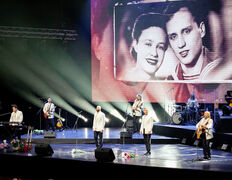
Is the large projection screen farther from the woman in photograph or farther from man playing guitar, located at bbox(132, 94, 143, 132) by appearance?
man playing guitar, located at bbox(132, 94, 143, 132)

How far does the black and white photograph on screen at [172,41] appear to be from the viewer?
14.0 m

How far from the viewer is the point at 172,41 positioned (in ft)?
48.0

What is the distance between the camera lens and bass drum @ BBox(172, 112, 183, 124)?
14038 mm

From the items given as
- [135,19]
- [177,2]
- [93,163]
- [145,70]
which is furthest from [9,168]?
[177,2]

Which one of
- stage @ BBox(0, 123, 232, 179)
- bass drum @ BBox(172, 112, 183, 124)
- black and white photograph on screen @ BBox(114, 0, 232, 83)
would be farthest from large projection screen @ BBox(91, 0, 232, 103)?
stage @ BBox(0, 123, 232, 179)

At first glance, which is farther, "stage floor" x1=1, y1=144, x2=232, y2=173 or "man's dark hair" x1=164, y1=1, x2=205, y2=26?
"man's dark hair" x1=164, y1=1, x2=205, y2=26

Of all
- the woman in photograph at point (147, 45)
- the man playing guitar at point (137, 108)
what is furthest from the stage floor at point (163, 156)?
the woman in photograph at point (147, 45)

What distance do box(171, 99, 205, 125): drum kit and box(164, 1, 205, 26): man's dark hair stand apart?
3521 millimetres

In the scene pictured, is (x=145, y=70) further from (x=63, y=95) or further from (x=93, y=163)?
(x=93, y=163)

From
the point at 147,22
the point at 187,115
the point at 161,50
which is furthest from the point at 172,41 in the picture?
the point at 187,115

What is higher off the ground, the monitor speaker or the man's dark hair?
the man's dark hair

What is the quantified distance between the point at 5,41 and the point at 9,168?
834 centimetres

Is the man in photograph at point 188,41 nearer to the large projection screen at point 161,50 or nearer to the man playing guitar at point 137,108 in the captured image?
the large projection screen at point 161,50

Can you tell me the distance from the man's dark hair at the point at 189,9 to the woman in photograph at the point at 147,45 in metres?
0.39
